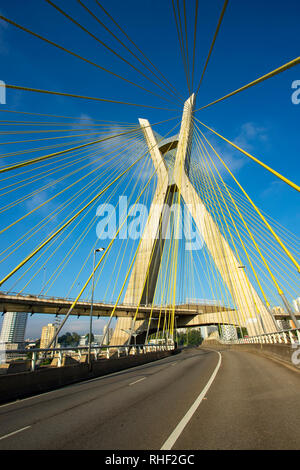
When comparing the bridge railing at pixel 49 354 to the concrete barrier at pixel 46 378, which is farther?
the bridge railing at pixel 49 354

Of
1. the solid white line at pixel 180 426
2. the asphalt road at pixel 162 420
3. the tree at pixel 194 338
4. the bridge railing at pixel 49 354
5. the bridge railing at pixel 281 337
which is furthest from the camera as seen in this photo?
the tree at pixel 194 338

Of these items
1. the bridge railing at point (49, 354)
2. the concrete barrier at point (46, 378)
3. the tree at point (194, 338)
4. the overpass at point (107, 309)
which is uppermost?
the tree at point (194, 338)

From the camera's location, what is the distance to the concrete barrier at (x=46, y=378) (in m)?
8.31

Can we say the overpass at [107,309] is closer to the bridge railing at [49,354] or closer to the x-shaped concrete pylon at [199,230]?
the x-shaped concrete pylon at [199,230]

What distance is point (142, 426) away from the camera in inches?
179

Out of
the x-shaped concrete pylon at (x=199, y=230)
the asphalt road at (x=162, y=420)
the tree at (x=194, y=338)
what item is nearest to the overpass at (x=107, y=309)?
the x-shaped concrete pylon at (x=199, y=230)

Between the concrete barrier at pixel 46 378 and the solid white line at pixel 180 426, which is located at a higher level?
the concrete barrier at pixel 46 378

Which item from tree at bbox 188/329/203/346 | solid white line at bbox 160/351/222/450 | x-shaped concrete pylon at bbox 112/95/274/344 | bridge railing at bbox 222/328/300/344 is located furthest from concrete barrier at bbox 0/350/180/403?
tree at bbox 188/329/203/346

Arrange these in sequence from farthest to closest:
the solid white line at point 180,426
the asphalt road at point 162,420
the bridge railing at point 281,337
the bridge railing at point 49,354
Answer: the bridge railing at point 281,337
the bridge railing at point 49,354
the asphalt road at point 162,420
the solid white line at point 180,426

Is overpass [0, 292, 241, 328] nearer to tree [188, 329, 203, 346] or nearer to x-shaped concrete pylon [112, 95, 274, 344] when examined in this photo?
x-shaped concrete pylon [112, 95, 274, 344]

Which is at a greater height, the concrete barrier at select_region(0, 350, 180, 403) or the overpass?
the overpass

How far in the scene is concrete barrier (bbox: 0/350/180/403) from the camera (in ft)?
27.3
